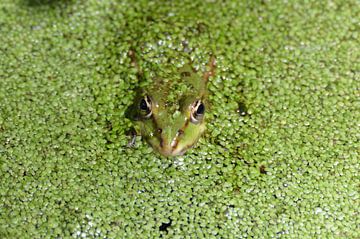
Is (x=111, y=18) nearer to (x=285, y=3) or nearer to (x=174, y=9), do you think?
(x=174, y=9)

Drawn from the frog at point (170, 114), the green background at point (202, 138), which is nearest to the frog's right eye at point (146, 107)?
the frog at point (170, 114)

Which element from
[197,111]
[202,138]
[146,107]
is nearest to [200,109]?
[197,111]

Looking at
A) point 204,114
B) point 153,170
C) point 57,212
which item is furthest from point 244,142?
point 57,212

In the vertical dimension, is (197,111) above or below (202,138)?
above

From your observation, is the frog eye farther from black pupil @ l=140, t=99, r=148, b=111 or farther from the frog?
black pupil @ l=140, t=99, r=148, b=111

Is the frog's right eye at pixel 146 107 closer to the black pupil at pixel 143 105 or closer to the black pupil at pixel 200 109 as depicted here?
the black pupil at pixel 143 105

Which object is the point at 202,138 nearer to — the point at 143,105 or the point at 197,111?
the point at 197,111

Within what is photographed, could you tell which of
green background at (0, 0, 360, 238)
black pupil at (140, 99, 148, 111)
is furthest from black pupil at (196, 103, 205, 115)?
black pupil at (140, 99, 148, 111)
